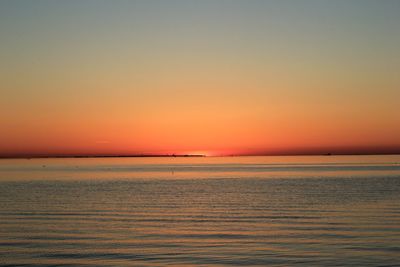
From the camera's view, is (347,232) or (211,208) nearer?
(347,232)

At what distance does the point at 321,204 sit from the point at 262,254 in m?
22.6

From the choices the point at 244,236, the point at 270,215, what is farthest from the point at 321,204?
the point at 244,236

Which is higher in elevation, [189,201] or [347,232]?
[189,201]

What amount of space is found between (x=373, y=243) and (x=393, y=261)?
3784 mm

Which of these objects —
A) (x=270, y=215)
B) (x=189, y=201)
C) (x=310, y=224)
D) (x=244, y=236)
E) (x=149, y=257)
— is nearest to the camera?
(x=149, y=257)

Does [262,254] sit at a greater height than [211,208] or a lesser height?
lesser

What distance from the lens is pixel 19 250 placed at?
22.3 metres

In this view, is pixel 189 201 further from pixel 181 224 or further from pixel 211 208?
pixel 181 224

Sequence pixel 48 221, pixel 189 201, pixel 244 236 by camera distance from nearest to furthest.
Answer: pixel 244 236 → pixel 48 221 → pixel 189 201

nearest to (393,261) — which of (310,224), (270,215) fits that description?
(310,224)

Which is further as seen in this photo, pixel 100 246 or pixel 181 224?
pixel 181 224

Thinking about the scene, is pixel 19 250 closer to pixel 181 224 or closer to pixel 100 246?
pixel 100 246

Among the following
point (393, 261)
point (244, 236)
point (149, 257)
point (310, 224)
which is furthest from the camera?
point (310, 224)

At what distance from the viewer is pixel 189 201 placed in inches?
1861
